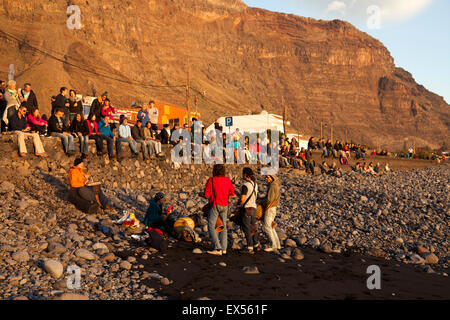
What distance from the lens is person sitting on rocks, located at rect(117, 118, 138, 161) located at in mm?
13483

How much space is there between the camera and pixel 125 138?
45.3ft

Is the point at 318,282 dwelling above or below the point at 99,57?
below

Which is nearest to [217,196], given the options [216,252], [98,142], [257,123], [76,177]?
[216,252]

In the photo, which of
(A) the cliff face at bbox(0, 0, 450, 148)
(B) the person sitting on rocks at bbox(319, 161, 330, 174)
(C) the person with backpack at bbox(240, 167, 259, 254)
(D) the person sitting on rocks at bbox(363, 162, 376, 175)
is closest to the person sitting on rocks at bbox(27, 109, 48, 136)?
(C) the person with backpack at bbox(240, 167, 259, 254)

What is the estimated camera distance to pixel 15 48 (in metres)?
73.6

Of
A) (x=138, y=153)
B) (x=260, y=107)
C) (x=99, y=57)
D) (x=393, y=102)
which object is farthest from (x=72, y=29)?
(x=393, y=102)

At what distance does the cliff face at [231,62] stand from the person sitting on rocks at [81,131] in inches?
2098

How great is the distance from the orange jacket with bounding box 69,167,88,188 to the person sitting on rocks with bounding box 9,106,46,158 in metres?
1.87


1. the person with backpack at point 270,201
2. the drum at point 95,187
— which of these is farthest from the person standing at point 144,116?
the person with backpack at point 270,201

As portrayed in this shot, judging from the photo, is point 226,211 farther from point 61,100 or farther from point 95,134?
point 61,100

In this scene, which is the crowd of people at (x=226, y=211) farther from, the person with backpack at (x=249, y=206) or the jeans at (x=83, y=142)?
the jeans at (x=83, y=142)

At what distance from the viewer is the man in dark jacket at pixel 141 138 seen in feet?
47.5
